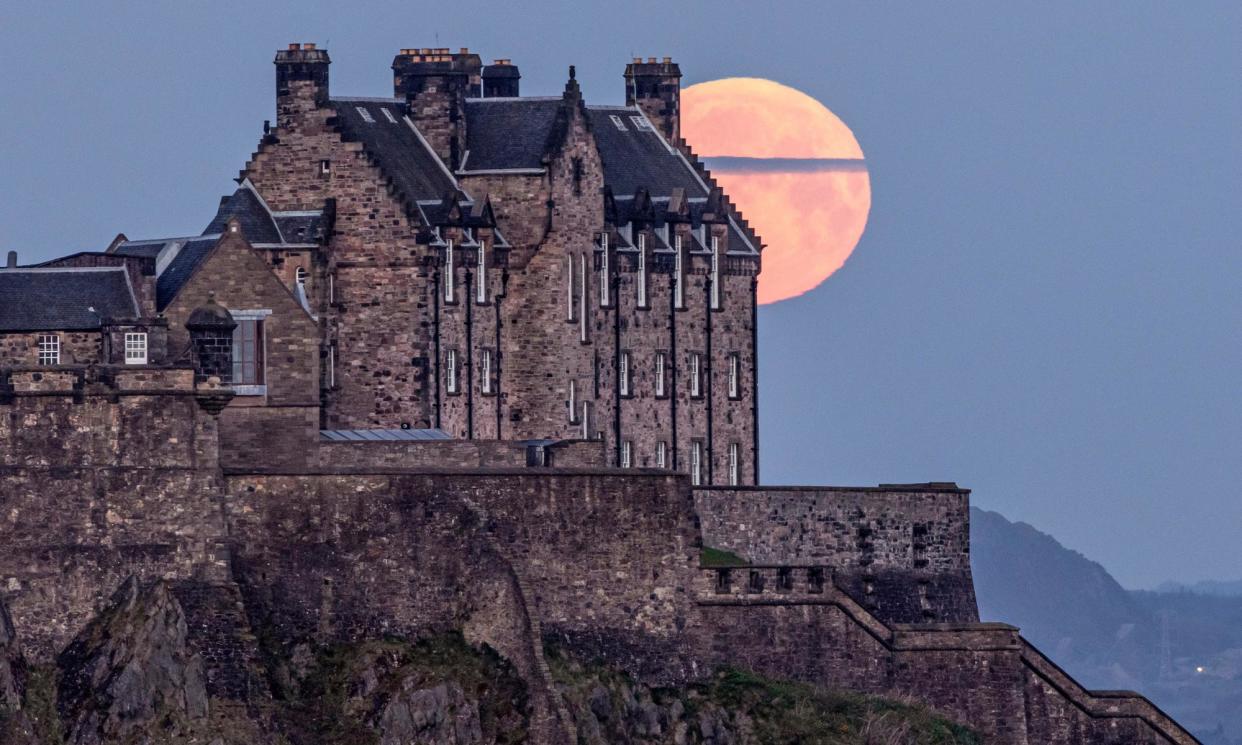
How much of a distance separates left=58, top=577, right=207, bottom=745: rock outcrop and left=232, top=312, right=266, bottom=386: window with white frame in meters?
9.49

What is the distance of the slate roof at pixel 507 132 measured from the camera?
10112 cm

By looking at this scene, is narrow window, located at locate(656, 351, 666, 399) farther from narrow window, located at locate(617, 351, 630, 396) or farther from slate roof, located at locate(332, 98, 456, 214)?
slate roof, located at locate(332, 98, 456, 214)

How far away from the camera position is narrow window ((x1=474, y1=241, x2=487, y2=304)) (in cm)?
9881

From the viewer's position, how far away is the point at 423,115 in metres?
102

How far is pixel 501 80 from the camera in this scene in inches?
4272

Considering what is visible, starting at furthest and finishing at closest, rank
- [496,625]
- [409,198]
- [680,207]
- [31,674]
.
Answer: [680,207], [409,198], [496,625], [31,674]

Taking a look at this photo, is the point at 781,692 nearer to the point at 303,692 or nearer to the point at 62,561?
the point at 303,692

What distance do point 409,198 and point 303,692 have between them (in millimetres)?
20949

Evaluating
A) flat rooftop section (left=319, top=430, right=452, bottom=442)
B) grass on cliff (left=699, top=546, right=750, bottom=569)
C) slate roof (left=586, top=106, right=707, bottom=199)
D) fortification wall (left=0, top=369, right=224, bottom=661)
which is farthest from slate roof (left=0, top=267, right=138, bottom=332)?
slate roof (left=586, top=106, right=707, bottom=199)

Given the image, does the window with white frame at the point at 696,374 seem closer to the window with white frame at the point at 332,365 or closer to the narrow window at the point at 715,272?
the narrow window at the point at 715,272

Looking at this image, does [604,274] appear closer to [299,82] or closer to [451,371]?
[451,371]

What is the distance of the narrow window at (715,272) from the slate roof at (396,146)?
1064 cm

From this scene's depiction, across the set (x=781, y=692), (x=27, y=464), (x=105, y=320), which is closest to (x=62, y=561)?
Result: (x=27, y=464)

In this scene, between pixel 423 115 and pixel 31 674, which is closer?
pixel 31 674
